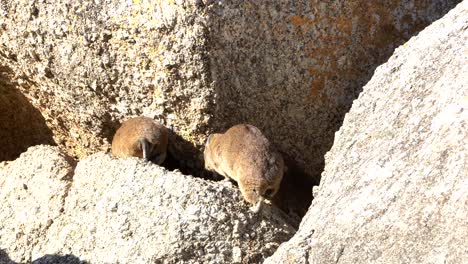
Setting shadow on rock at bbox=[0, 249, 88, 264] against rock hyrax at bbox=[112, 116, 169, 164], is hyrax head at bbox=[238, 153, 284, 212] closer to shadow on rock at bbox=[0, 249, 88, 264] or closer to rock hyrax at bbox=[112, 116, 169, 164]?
rock hyrax at bbox=[112, 116, 169, 164]

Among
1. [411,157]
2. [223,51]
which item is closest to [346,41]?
[223,51]

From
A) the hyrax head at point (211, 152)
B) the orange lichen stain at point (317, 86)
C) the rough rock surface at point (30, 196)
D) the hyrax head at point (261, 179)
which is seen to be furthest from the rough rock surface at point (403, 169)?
the rough rock surface at point (30, 196)

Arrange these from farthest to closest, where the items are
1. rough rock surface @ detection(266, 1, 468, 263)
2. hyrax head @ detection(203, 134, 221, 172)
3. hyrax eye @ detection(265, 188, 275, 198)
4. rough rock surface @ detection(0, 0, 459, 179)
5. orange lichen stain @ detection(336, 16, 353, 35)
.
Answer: hyrax head @ detection(203, 134, 221, 172)
orange lichen stain @ detection(336, 16, 353, 35)
rough rock surface @ detection(0, 0, 459, 179)
hyrax eye @ detection(265, 188, 275, 198)
rough rock surface @ detection(266, 1, 468, 263)

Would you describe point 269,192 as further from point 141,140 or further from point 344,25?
point 344,25

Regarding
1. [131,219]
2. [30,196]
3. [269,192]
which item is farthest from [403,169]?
[30,196]

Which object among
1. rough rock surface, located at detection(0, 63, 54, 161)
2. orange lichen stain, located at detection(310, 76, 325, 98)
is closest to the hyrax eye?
orange lichen stain, located at detection(310, 76, 325, 98)

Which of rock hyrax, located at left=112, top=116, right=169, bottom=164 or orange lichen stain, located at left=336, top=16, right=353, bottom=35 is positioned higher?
orange lichen stain, located at left=336, top=16, right=353, bottom=35

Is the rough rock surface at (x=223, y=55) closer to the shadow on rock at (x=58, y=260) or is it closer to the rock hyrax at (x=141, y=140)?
the rock hyrax at (x=141, y=140)
